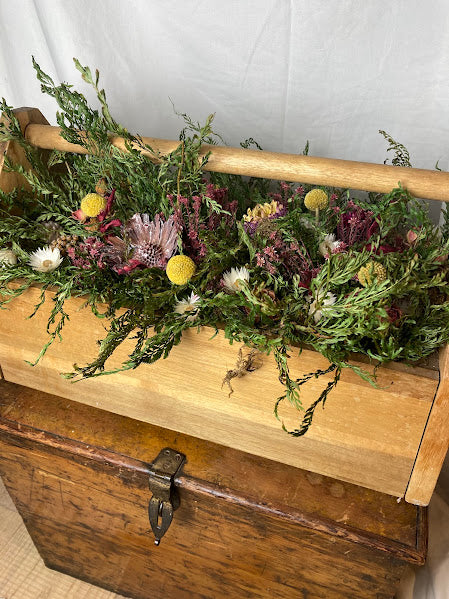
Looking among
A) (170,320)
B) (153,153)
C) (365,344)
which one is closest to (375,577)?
(365,344)

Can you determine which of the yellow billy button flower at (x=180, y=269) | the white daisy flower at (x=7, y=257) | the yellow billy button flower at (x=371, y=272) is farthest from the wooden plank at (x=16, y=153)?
the yellow billy button flower at (x=371, y=272)

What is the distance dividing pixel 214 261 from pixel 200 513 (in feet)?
1.39

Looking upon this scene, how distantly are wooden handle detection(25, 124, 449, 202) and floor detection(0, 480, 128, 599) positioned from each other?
965mm

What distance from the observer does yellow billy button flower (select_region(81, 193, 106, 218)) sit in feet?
2.37

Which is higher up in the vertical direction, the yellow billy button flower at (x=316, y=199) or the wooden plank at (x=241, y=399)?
the yellow billy button flower at (x=316, y=199)

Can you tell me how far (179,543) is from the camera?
904 millimetres

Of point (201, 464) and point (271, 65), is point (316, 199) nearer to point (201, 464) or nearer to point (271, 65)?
point (271, 65)

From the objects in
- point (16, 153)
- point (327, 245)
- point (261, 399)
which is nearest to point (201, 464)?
point (261, 399)

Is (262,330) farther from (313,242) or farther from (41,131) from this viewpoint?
(41,131)

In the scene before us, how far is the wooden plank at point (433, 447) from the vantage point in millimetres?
601

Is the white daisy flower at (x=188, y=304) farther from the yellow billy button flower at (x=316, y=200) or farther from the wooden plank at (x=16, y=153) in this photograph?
the wooden plank at (x=16, y=153)

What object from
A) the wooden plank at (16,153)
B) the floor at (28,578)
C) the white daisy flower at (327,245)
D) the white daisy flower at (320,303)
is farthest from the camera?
the floor at (28,578)

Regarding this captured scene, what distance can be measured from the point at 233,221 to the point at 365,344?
0.26 metres

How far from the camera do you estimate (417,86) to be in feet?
2.74
